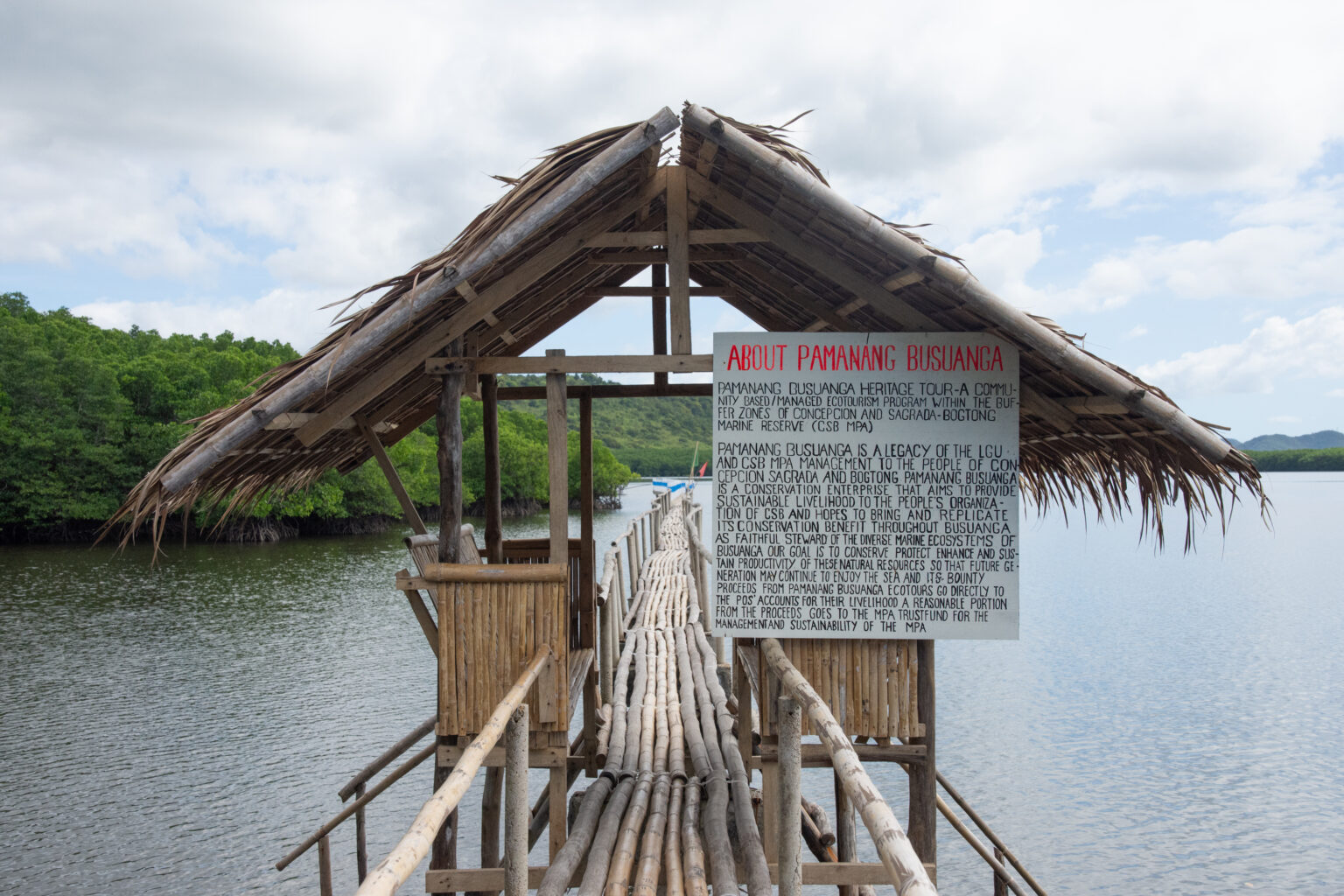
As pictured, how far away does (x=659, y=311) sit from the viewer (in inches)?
278

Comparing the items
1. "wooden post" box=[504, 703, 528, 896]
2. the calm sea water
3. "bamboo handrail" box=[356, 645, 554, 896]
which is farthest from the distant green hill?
"bamboo handrail" box=[356, 645, 554, 896]

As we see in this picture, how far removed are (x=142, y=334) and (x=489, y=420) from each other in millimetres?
67687

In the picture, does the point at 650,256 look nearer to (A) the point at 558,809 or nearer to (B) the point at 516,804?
(A) the point at 558,809

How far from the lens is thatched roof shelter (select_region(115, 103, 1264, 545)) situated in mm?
4926

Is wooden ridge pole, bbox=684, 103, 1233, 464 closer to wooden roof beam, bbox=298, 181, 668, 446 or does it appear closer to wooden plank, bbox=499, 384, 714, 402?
wooden roof beam, bbox=298, 181, 668, 446

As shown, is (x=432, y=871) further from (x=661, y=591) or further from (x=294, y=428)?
(x=661, y=591)

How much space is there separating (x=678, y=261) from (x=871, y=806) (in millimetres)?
3561

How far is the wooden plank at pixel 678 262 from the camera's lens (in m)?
5.58

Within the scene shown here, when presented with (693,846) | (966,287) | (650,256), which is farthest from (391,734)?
(966,287)

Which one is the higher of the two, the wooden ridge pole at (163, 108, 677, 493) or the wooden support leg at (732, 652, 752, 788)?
the wooden ridge pole at (163, 108, 677, 493)

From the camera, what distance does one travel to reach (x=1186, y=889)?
11.8 m

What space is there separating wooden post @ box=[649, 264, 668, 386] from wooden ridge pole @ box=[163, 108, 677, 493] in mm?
2019

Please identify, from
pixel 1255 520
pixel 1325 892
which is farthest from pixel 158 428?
pixel 1255 520

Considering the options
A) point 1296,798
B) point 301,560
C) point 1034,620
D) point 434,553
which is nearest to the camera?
point 434,553
